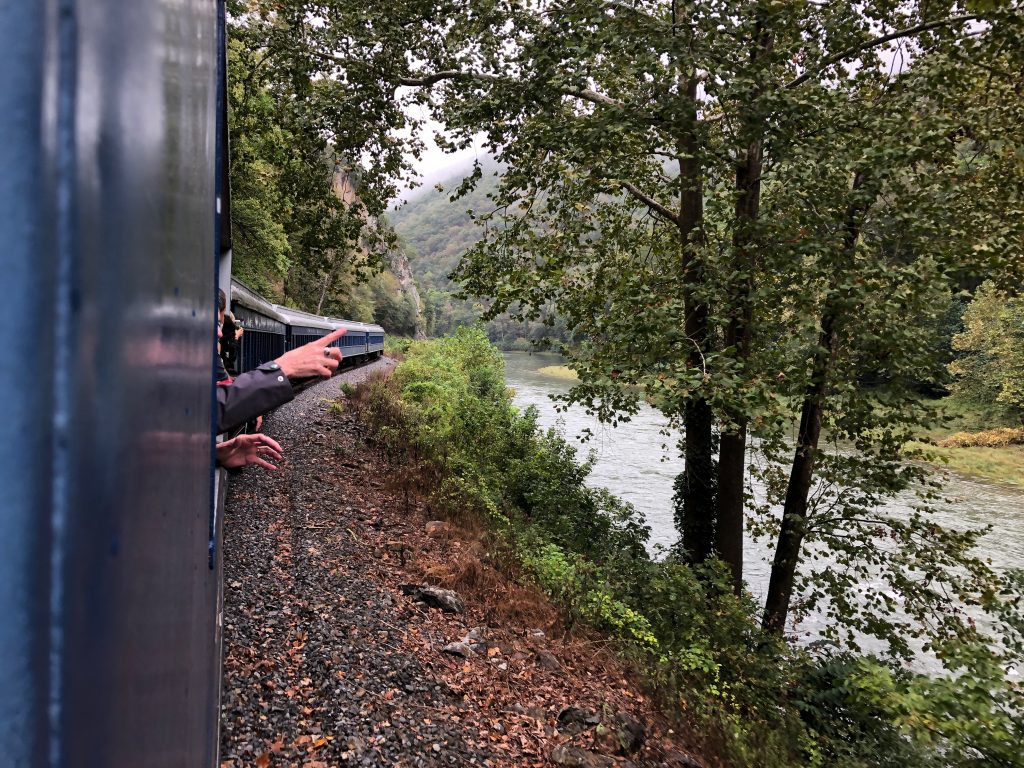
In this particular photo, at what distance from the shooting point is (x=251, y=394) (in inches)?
61.4

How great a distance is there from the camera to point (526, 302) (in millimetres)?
7867

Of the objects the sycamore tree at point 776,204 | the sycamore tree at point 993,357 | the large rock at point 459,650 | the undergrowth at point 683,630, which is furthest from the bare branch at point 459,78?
the sycamore tree at point 993,357

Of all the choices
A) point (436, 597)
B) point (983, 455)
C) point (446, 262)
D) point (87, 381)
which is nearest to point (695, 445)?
point (436, 597)

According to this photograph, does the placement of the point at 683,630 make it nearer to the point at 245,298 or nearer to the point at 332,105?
the point at 245,298

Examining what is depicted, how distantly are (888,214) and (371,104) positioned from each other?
6.28 m

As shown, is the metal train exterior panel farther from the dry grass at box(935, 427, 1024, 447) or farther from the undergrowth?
the dry grass at box(935, 427, 1024, 447)

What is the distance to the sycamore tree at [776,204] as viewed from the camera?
590cm

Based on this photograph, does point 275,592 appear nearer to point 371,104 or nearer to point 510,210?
point 371,104

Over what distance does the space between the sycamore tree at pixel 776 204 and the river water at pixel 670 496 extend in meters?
2.42

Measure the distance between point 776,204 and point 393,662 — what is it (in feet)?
20.6

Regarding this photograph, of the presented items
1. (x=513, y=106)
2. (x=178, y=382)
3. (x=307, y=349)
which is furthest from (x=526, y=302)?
(x=178, y=382)

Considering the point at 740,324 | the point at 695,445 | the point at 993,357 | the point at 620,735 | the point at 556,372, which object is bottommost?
the point at 556,372

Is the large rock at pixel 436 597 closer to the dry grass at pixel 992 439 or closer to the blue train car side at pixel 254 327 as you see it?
the blue train car side at pixel 254 327

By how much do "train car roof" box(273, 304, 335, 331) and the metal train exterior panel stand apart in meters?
10.8
